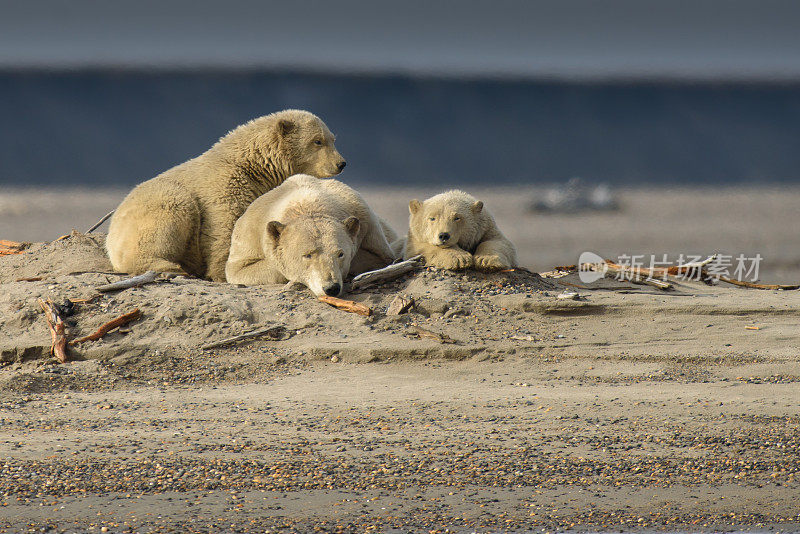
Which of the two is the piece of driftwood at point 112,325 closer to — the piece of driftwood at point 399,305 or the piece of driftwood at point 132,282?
the piece of driftwood at point 132,282

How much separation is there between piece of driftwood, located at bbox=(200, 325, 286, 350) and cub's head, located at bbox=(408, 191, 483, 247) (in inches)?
70.6

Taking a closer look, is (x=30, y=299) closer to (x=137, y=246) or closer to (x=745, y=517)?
(x=137, y=246)

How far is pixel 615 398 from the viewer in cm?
692

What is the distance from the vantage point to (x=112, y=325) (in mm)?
8484

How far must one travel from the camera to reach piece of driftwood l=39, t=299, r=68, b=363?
321 inches

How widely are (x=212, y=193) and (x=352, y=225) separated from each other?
74.5 inches

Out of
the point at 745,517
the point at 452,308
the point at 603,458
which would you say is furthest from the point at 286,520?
the point at 452,308

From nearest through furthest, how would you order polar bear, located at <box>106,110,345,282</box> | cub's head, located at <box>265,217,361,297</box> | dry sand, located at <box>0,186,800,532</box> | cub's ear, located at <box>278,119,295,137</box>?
dry sand, located at <box>0,186,800,532</box>, cub's head, located at <box>265,217,361,297</box>, polar bear, located at <box>106,110,345,282</box>, cub's ear, located at <box>278,119,295,137</box>

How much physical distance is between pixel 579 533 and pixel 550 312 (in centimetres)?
425

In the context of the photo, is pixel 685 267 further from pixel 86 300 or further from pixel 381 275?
pixel 86 300

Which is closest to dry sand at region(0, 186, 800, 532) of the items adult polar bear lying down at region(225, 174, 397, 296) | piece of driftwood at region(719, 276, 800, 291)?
adult polar bear lying down at region(225, 174, 397, 296)

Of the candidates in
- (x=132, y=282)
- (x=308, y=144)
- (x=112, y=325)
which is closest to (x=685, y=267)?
(x=308, y=144)

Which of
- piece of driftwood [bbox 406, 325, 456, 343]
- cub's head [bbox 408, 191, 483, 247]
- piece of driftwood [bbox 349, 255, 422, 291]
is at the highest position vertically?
cub's head [bbox 408, 191, 483, 247]

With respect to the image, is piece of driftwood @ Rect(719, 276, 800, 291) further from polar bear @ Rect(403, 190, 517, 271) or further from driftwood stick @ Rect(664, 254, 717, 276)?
polar bear @ Rect(403, 190, 517, 271)
